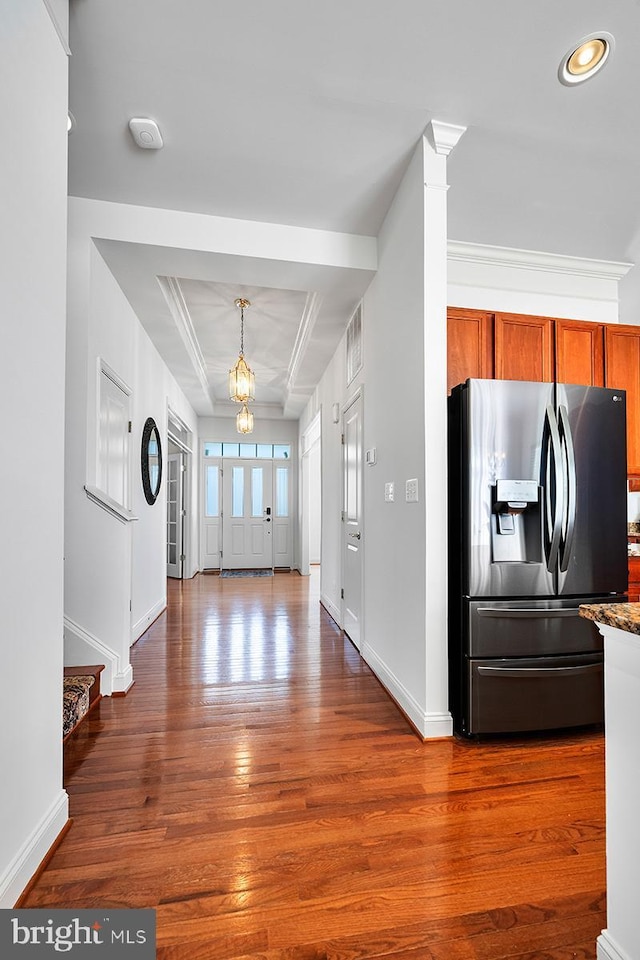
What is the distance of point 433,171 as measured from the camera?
2.30 meters

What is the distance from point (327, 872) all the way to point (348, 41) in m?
2.97

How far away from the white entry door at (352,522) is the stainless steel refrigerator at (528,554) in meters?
1.34

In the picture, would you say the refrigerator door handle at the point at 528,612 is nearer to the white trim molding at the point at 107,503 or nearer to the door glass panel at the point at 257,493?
the white trim molding at the point at 107,503

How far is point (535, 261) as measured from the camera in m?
3.37

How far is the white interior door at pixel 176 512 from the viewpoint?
23.3 feet

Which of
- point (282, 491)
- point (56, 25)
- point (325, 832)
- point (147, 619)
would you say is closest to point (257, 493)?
point (282, 491)

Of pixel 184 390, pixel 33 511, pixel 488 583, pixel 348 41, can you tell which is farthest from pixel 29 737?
pixel 184 390

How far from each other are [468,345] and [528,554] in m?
1.28

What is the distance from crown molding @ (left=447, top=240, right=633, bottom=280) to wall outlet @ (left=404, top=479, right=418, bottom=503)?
6.08 ft

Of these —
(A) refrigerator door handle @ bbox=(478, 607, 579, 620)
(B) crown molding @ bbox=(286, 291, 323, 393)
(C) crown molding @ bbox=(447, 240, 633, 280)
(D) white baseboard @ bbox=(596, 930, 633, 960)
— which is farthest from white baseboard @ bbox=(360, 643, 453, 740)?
(C) crown molding @ bbox=(447, 240, 633, 280)

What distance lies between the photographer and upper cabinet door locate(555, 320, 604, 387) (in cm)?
293

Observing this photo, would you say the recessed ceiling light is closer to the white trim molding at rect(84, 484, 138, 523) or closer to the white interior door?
the white trim molding at rect(84, 484, 138, 523)

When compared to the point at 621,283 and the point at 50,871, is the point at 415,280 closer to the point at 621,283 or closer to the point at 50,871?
the point at 621,283

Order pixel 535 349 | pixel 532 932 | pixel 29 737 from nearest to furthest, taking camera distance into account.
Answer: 1. pixel 532 932
2. pixel 29 737
3. pixel 535 349
